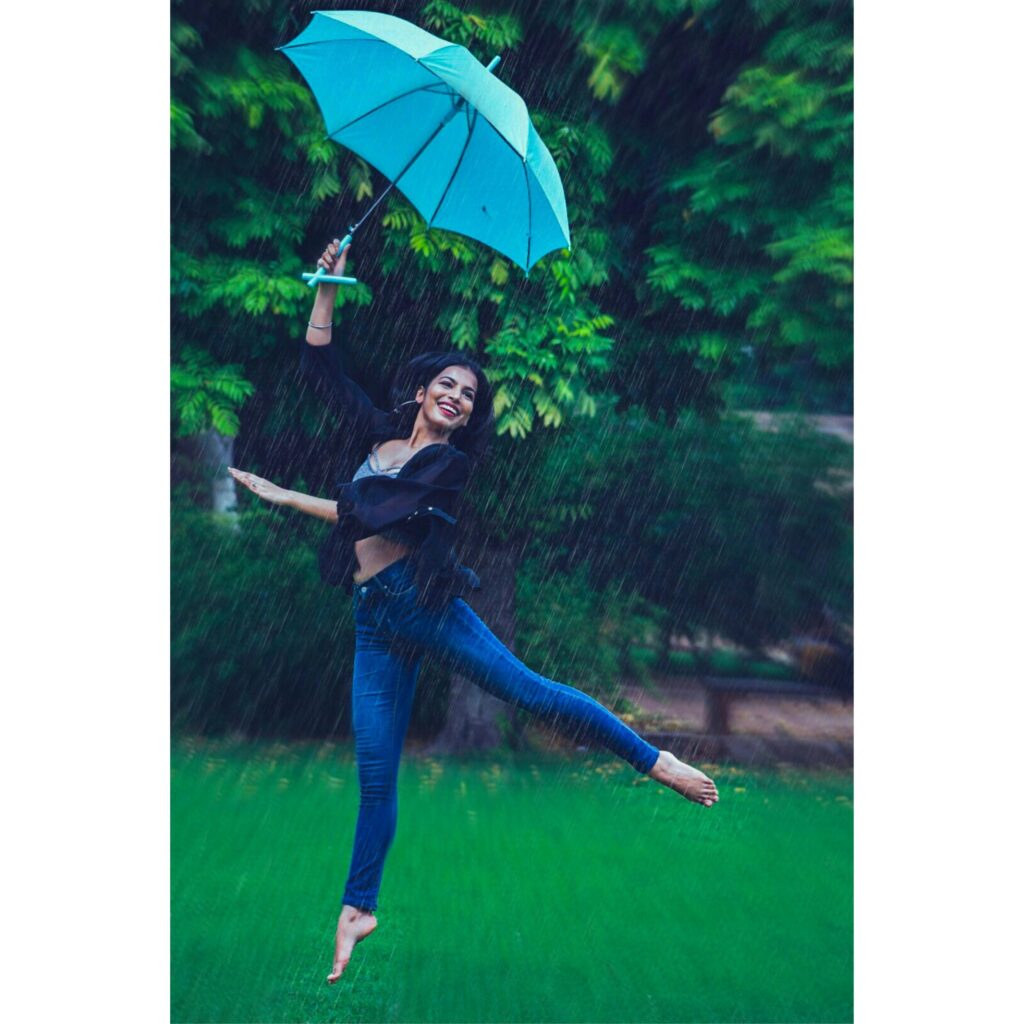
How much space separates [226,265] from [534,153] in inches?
66.1

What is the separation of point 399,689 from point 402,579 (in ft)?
1.56

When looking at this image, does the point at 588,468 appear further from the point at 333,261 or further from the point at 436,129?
the point at 436,129

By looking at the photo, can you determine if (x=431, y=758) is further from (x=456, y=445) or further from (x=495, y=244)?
(x=495, y=244)

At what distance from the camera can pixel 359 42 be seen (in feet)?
14.8

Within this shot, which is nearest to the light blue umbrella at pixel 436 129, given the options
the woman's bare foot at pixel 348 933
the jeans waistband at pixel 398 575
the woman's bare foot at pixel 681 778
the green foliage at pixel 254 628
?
the jeans waistband at pixel 398 575

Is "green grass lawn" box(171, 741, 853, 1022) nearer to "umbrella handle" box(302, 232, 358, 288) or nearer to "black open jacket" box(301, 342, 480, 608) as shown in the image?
"black open jacket" box(301, 342, 480, 608)

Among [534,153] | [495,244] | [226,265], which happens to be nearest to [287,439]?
[226,265]

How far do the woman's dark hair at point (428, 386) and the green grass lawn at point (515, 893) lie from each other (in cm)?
155

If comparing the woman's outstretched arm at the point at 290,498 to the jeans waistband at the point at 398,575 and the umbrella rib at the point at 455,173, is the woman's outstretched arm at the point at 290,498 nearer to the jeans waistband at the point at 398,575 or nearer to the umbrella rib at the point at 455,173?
the jeans waistband at the point at 398,575

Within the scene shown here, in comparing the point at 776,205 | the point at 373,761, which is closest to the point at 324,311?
the point at 373,761

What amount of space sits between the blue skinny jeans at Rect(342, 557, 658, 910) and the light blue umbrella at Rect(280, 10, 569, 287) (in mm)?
1419

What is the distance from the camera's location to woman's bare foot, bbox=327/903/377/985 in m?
4.80

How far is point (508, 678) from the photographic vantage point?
4734 millimetres

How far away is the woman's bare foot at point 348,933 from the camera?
4.80 metres
